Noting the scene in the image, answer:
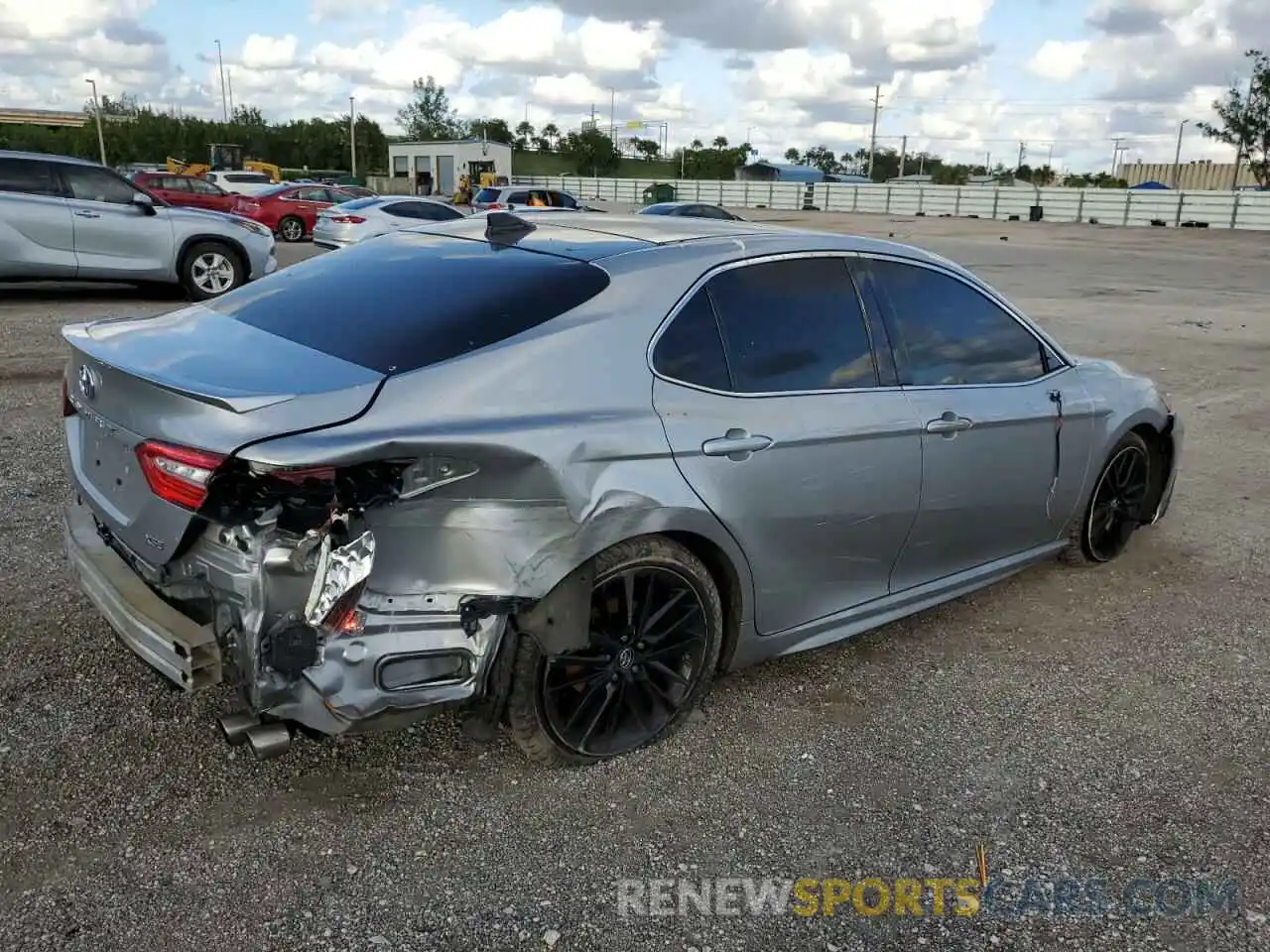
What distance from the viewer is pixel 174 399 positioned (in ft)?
8.99

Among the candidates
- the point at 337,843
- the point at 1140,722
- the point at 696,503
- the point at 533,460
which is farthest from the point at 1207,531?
the point at 337,843

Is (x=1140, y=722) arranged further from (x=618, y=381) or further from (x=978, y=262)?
(x=978, y=262)

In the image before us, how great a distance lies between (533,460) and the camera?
2805 mm

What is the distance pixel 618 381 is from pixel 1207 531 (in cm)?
418

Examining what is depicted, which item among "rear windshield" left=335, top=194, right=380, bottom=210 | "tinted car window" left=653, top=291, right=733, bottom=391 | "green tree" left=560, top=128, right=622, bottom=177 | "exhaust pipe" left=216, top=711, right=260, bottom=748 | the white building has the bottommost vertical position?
"exhaust pipe" left=216, top=711, right=260, bottom=748

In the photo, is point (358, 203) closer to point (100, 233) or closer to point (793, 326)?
point (100, 233)

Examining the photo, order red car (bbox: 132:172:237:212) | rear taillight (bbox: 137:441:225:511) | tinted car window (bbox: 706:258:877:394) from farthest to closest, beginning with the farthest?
red car (bbox: 132:172:237:212) → tinted car window (bbox: 706:258:877:394) → rear taillight (bbox: 137:441:225:511)

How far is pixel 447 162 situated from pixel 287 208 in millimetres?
42732

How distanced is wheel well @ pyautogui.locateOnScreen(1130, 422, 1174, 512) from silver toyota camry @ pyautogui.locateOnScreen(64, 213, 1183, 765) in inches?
48.9

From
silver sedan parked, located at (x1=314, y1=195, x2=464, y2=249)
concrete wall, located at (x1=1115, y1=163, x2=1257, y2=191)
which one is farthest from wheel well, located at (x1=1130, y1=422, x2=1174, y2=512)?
concrete wall, located at (x1=1115, y1=163, x2=1257, y2=191)

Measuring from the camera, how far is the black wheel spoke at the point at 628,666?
309cm

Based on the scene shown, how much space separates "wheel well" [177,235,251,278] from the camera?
12.1 metres

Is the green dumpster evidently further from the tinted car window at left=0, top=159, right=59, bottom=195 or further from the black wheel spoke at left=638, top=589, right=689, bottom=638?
the black wheel spoke at left=638, top=589, right=689, bottom=638

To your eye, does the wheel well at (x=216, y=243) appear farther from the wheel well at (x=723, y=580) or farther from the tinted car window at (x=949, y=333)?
the wheel well at (x=723, y=580)
